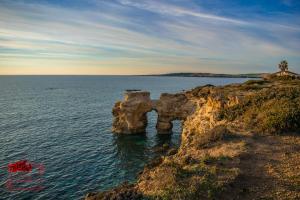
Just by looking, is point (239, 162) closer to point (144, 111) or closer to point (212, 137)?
point (212, 137)

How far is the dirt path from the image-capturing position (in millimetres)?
14117

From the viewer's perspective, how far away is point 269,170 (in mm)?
16469

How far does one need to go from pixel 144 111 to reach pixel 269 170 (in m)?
39.3

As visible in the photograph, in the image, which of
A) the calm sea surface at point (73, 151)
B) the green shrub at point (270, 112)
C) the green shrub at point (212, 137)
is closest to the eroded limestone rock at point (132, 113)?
the calm sea surface at point (73, 151)

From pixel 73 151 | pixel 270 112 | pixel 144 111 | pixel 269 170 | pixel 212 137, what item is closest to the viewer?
pixel 269 170

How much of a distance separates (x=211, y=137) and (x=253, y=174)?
654 centimetres

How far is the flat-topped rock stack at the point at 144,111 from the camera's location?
53.4m

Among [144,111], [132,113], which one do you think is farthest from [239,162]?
[144,111]

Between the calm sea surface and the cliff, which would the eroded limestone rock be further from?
the cliff

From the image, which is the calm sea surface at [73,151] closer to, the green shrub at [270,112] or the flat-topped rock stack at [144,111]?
the flat-topped rock stack at [144,111]

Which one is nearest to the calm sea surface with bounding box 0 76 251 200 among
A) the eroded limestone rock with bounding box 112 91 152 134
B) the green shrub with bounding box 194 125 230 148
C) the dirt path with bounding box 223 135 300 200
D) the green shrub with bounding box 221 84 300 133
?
the eroded limestone rock with bounding box 112 91 152 134

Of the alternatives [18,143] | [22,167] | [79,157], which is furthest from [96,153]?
[18,143]

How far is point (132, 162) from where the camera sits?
37531 millimetres

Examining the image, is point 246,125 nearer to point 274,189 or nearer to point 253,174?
point 253,174
